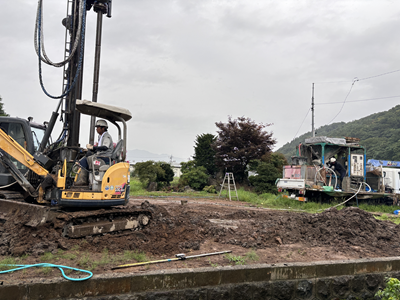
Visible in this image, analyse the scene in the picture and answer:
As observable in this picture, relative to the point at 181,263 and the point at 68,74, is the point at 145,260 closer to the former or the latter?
the point at 181,263

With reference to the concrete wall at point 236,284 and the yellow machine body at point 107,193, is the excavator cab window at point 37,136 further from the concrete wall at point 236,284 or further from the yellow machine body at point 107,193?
the concrete wall at point 236,284

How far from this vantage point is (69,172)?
→ 19.7 feet

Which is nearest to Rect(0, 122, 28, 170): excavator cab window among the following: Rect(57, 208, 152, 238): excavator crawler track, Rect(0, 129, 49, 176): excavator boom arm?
Rect(0, 129, 49, 176): excavator boom arm

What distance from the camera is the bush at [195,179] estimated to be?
2066cm

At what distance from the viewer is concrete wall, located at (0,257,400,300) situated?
11.7ft

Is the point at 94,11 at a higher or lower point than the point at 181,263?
higher

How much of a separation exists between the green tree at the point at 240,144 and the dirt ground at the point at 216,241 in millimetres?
13480

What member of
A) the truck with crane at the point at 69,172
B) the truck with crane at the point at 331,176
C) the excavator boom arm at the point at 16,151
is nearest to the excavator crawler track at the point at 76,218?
the truck with crane at the point at 69,172

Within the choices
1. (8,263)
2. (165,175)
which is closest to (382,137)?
(165,175)

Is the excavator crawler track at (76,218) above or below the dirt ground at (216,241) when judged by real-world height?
above

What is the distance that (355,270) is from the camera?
4.95m

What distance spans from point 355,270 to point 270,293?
5.14 ft

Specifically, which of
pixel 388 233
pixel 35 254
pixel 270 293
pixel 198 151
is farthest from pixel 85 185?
pixel 198 151

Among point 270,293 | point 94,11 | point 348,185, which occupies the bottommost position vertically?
point 270,293
